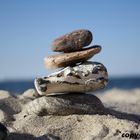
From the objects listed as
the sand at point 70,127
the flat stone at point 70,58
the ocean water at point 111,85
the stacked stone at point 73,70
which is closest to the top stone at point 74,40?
the stacked stone at point 73,70

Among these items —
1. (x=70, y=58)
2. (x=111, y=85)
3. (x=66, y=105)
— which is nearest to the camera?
(x=66, y=105)

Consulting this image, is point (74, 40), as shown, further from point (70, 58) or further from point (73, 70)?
point (73, 70)

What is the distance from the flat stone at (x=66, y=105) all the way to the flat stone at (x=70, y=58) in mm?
634

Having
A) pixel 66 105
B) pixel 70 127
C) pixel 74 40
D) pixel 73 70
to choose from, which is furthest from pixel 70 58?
pixel 70 127

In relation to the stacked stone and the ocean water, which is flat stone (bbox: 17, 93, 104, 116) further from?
the ocean water

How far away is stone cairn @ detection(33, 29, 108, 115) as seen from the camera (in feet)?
32.3

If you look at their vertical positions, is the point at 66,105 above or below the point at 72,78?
below

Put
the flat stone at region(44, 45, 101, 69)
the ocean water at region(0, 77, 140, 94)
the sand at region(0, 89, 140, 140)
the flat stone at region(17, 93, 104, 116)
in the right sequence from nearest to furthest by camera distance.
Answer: the sand at region(0, 89, 140, 140), the flat stone at region(17, 93, 104, 116), the flat stone at region(44, 45, 101, 69), the ocean water at region(0, 77, 140, 94)

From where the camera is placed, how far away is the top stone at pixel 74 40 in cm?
994

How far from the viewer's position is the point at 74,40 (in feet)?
32.6

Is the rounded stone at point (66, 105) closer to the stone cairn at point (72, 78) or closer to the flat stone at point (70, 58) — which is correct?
the stone cairn at point (72, 78)

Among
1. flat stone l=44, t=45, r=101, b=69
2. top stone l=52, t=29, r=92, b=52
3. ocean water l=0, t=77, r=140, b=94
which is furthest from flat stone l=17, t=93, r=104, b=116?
ocean water l=0, t=77, r=140, b=94

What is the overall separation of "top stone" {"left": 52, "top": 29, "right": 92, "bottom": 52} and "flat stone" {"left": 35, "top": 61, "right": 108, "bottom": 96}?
0.41 meters

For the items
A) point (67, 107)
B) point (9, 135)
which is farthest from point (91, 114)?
point (9, 135)
